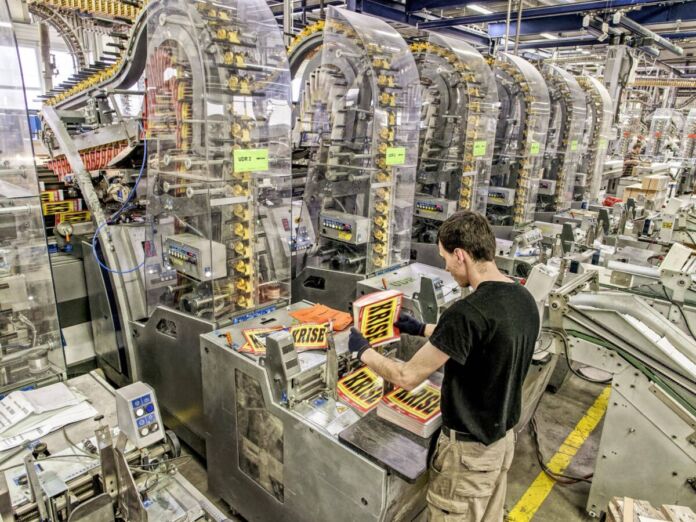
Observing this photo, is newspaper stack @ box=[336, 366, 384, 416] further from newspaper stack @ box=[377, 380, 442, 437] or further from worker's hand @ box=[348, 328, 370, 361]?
worker's hand @ box=[348, 328, 370, 361]

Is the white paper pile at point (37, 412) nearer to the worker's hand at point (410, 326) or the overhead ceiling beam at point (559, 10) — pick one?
the worker's hand at point (410, 326)

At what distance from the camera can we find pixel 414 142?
3.91 meters

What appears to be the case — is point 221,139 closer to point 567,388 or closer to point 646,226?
point 567,388

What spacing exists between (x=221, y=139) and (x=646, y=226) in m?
5.70

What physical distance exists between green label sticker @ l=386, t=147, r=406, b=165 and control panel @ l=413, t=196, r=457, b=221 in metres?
1.22

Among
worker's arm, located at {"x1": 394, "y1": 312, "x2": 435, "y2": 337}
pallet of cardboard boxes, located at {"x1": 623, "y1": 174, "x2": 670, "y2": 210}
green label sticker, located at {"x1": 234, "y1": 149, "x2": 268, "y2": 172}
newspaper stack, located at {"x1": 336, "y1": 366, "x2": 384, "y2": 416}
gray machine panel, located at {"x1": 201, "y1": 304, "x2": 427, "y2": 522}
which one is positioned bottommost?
gray machine panel, located at {"x1": 201, "y1": 304, "x2": 427, "y2": 522}

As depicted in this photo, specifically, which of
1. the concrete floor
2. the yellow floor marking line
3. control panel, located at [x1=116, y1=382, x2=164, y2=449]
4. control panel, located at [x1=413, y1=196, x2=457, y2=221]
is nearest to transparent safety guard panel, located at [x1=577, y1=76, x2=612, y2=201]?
control panel, located at [x1=413, y1=196, x2=457, y2=221]

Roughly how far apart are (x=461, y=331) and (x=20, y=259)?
2.26 meters

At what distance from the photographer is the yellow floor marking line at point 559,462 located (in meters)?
3.07

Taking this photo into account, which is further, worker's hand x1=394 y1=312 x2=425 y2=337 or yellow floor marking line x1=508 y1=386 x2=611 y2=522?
yellow floor marking line x1=508 y1=386 x2=611 y2=522

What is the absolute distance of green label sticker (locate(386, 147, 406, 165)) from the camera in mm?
3678

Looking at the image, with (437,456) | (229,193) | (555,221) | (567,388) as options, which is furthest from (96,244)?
(555,221)

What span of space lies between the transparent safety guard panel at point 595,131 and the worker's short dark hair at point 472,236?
682cm

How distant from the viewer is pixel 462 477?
6.37 feet
